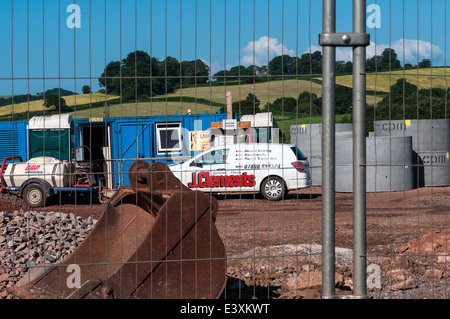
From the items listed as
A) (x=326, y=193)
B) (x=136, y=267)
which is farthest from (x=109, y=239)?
(x=326, y=193)

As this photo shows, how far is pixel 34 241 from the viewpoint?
367 inches

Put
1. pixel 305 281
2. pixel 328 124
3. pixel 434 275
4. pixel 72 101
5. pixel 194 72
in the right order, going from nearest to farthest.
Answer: pixel 328 124, pixel 194 72, pixel 72 101, pixel 305 281, pixel 434 275

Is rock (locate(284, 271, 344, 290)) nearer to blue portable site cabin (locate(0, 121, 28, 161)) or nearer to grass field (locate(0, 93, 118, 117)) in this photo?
grass field (locate(0, 93, 118, 117))

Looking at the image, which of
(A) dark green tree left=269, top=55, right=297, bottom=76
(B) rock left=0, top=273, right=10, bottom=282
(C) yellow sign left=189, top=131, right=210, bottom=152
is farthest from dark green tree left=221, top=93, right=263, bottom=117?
(B) rock left=0, top=273, right=10, bottom=282

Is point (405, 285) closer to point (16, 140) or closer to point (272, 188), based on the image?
point (272, 188)

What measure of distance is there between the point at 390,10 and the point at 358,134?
41.5 inches

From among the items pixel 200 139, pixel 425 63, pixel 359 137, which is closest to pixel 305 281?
pixel 359 137

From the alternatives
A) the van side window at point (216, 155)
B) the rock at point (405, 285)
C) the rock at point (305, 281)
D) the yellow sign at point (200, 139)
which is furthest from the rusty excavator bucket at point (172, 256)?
the yellow sign at point (200, 139)

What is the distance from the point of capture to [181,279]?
5.03 metres

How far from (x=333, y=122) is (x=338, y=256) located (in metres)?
3.84

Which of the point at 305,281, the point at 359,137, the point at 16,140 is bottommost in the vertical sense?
the point at 305,281

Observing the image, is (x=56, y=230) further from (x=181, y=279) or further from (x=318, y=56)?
(x=318, y=56)

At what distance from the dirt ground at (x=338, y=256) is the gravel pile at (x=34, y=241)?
0.58 metres

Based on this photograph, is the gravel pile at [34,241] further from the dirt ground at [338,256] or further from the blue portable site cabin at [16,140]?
the blue portable site cabin at [16,140]
